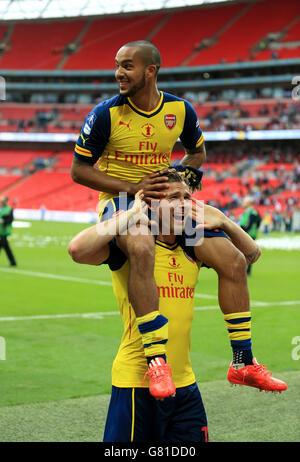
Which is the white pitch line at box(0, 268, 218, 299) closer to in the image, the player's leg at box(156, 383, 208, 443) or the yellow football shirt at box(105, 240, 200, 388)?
the yellow football shirt at box(105, 240, 200, 388)

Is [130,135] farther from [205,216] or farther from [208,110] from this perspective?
[208,110]

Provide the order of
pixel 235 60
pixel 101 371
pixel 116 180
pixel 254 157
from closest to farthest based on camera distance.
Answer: pixel 116 180
pixel 101 371
pixel 254 157
pixel 235 60

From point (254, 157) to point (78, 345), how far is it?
4826cm

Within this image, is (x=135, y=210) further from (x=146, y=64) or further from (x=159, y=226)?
(x=146, y=64)

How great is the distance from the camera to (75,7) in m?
67.6

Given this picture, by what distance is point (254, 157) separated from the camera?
2222 inches

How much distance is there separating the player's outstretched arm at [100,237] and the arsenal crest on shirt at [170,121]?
0.66 meters

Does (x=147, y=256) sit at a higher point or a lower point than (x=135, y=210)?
lower

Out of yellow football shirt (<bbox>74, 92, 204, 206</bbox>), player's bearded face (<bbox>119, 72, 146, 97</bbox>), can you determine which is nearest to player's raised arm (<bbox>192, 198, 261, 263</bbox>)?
yellow football shirt (<bbox>74, 92, 204, 206</bbox>)

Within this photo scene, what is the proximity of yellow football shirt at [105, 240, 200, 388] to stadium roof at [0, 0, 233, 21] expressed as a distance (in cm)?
6290

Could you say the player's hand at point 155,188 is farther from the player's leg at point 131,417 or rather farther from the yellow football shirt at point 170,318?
the player's leg at point 131,417

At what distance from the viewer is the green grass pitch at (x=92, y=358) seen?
640 cm
